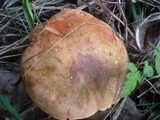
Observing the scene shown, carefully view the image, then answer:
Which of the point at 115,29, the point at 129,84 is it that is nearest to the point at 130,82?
the point at 129,84

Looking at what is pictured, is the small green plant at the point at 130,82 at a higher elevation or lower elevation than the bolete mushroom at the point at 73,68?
lower

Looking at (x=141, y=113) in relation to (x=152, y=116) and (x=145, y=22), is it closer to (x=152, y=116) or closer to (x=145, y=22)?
(x=152, y=116)

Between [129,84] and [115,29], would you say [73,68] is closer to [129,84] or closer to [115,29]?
[129,84]

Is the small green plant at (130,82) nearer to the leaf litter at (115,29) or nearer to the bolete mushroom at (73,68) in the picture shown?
the bolete mushroom at (73,68)

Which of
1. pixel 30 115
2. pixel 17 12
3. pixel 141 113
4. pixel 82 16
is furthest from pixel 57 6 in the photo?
pixel 141 113

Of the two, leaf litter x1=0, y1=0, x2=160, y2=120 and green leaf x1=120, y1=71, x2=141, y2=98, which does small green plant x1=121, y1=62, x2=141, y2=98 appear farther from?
leaf litter x1=0, y1=0, x2=160, y2=120

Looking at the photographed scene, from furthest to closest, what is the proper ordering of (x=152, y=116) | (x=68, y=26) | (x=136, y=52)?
(x=136, y=52) → (x=152, y=116) → (x=68, y=26)

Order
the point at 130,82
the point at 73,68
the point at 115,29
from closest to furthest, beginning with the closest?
the point at 73,68 → the point at 130,82 → the point at 115,29

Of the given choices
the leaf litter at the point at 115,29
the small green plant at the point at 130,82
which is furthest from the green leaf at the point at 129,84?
the leaf litter at the point at 115,29
